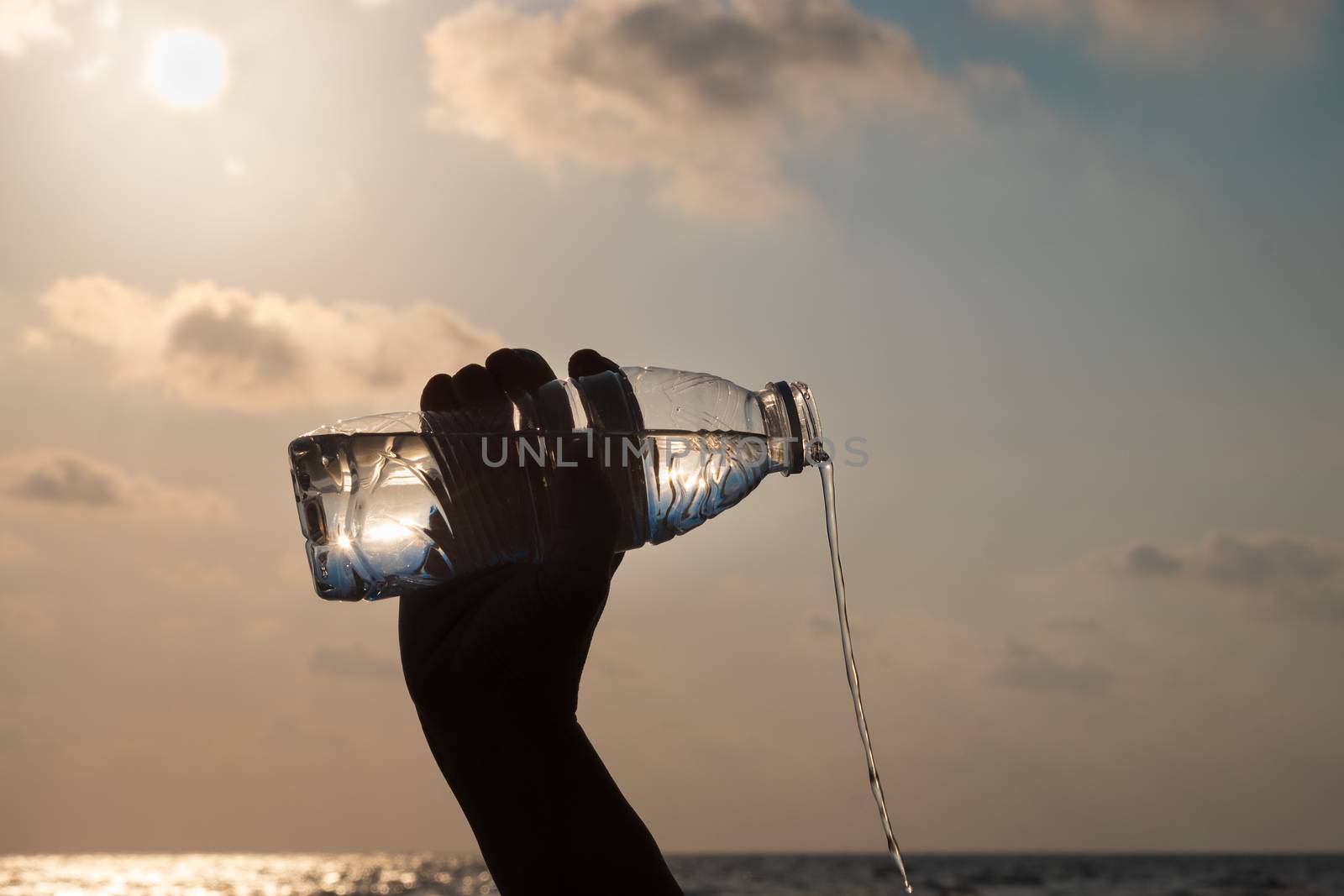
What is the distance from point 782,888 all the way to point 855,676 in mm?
47235

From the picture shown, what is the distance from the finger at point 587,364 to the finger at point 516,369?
0.35 ft

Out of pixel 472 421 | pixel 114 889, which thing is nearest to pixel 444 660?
pixel 472 421

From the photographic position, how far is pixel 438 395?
243 centimetres

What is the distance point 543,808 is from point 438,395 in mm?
745

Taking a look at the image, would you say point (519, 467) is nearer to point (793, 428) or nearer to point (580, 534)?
point (580, 534)

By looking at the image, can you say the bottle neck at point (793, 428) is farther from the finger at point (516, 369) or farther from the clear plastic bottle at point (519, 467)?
the finger at point (516, 369)

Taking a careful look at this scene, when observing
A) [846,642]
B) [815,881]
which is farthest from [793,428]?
[815,881]

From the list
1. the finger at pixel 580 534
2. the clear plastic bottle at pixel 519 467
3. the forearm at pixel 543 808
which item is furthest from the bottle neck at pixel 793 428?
the forearm at pixel 543 808

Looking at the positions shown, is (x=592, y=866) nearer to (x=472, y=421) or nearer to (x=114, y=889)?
(x=472, y=421)

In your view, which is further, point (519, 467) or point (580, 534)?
point (519, 467)

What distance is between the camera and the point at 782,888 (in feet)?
155

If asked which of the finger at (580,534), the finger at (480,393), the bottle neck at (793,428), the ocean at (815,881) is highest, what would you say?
the finger at (480,393)

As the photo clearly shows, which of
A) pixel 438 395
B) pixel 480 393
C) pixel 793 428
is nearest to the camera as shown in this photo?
pixel 480 393

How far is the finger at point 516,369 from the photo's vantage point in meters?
2.34
